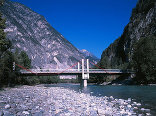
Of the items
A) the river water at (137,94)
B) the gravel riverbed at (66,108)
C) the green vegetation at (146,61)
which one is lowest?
the river water at (137,94)

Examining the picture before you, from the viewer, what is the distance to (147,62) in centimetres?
3906

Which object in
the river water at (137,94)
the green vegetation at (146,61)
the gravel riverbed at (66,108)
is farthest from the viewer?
the green vegetation at (146,61)

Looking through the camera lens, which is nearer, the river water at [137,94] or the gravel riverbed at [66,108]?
the gravel riverbed at [66,108]

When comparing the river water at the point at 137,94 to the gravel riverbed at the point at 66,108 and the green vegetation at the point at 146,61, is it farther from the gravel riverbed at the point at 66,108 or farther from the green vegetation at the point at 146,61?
the green vegetation at the point at 146,61

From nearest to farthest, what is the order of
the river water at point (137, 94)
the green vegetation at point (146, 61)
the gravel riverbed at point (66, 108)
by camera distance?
the gravel riverbed at point (66, 108) → the river water at point (137, 94) → the green vegetation at point (146, 61)

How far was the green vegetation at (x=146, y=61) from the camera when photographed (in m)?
38.5

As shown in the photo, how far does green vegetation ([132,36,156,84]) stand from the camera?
126 ft

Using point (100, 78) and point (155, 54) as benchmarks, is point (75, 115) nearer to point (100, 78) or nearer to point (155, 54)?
point (155, 54)

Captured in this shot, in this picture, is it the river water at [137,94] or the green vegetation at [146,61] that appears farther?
the green vegetation at [146,61]

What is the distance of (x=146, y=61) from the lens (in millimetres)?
39562

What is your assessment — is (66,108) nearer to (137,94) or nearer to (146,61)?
(137,94)

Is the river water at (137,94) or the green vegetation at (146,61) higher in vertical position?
the green vegetation at (146,61)

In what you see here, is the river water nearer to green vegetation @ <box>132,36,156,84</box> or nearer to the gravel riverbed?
the gravel riverbed

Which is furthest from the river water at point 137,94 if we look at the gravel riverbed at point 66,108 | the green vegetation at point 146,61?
the green vegetation at point 146,61
